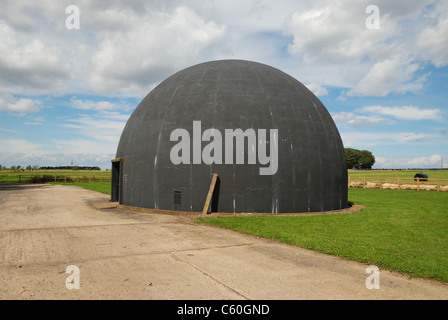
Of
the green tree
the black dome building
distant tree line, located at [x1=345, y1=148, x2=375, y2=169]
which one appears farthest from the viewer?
the green tree

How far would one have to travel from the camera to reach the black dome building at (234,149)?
1252 centimetres

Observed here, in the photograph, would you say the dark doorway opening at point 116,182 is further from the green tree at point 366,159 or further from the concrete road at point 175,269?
the green tree at point 366,159

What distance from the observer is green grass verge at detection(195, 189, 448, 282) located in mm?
6430

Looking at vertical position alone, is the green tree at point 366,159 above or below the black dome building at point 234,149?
above

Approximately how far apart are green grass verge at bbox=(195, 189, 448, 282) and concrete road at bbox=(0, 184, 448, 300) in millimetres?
469

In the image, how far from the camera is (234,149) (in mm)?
12500

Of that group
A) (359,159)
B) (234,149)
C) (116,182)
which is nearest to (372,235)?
(234,149)

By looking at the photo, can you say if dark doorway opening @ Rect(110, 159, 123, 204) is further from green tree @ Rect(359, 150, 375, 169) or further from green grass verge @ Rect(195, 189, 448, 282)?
green tree @ Rect(359, 150, 375, 169)

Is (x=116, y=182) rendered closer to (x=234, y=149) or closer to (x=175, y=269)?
(x=234, y=149)

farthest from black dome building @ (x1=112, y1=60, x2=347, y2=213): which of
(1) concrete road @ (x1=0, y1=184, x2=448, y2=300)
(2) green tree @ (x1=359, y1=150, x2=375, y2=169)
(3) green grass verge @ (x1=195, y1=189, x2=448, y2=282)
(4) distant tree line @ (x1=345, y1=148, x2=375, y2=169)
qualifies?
(2) green tree @ (x1=359, y1=150, x2=375, y2=169)

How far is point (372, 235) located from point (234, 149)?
610 cm

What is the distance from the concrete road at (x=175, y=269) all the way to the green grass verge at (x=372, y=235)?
47cm

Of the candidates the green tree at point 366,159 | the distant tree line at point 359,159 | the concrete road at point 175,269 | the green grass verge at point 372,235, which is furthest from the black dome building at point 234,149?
the green tree at point 366,159

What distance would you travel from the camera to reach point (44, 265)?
5.96m
